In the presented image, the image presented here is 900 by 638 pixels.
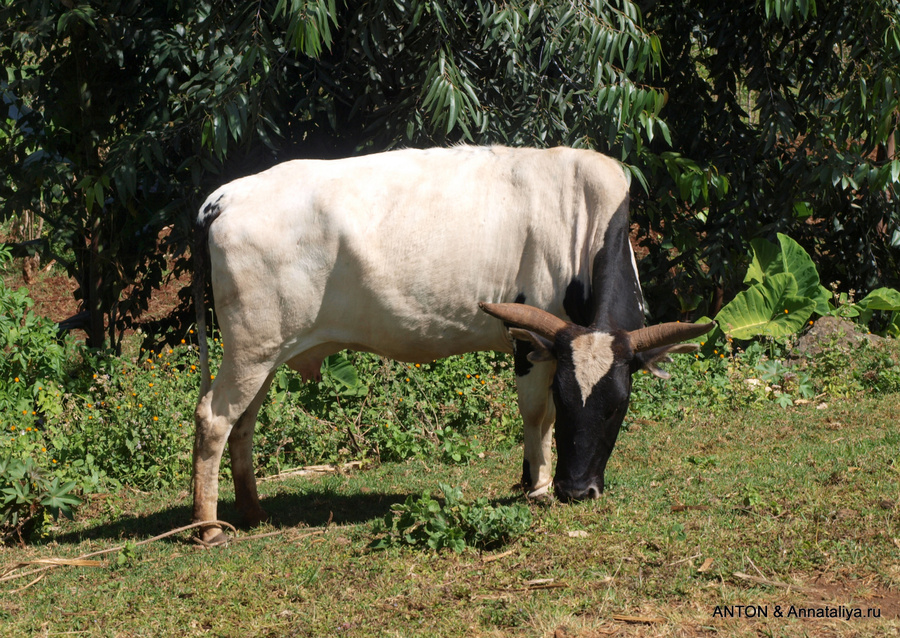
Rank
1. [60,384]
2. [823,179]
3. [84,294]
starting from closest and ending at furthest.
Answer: [60,384] → [823,179] → [84,294]

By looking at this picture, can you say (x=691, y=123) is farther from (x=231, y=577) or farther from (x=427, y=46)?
(x=231, y=577)

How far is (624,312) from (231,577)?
2.70 m

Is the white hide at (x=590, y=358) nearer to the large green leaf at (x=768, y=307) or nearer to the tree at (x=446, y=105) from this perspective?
the tree at (x=446, y=105)

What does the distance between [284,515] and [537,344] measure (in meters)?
2.28

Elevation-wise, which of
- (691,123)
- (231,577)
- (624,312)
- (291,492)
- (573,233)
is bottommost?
(291,492)

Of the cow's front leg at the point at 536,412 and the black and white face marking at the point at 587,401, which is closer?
the black and white face marking at the point at 587,401

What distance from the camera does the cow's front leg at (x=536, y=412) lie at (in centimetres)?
571

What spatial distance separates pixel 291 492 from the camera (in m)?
6.90

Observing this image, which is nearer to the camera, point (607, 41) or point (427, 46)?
point (607, 41)

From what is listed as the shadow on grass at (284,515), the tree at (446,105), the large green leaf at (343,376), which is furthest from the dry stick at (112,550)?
the tree at (446,105)

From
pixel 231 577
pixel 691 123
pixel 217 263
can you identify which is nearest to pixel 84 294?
pixel 217 263

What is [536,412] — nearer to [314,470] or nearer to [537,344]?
[537,344]

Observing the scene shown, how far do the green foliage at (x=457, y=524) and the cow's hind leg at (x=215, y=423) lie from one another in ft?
4.12

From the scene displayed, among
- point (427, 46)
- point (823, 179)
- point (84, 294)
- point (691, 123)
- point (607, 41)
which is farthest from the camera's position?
point (691, 123)
